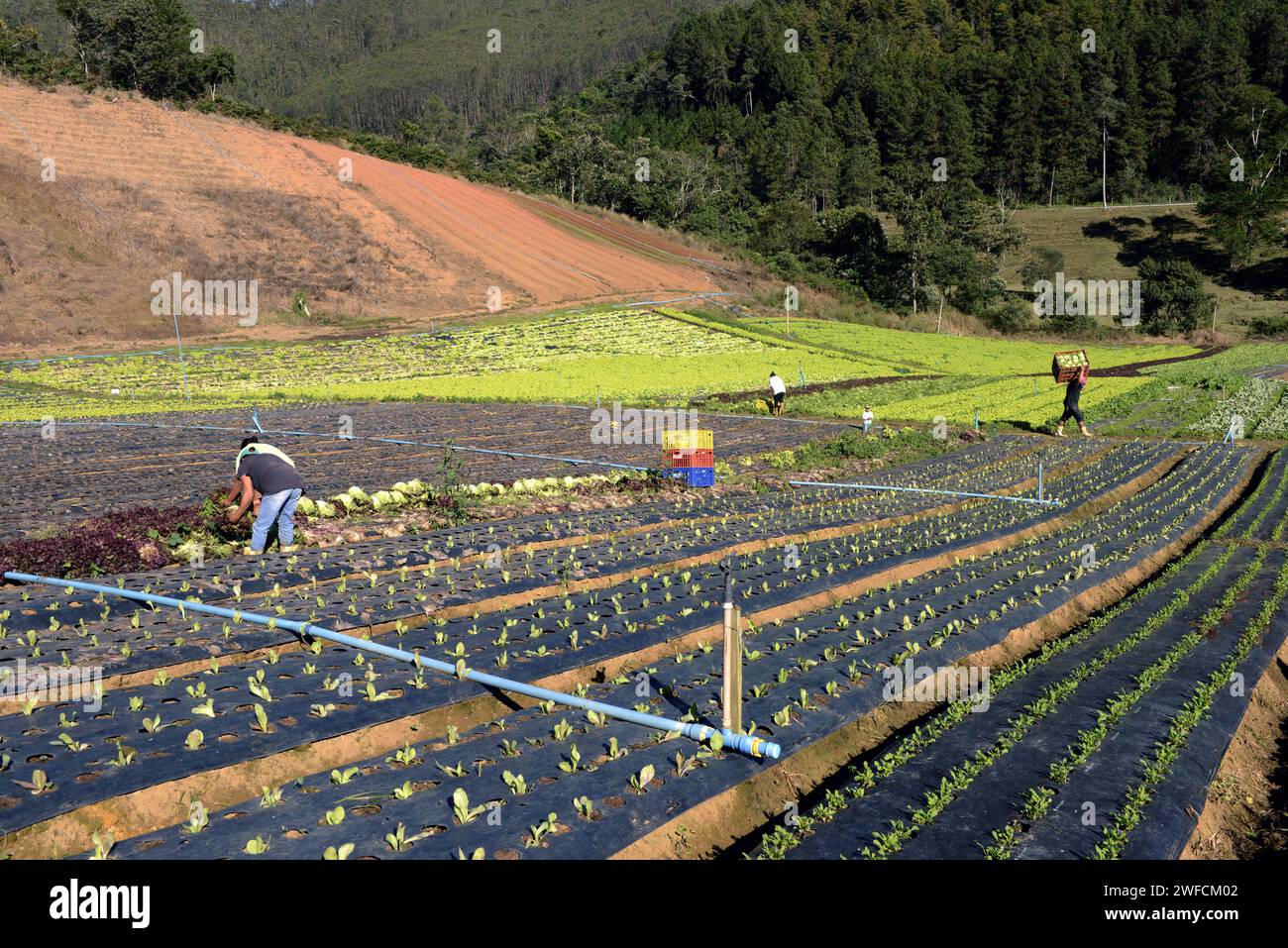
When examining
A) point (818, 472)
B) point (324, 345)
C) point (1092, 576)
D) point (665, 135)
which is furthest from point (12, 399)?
point (665, 135)

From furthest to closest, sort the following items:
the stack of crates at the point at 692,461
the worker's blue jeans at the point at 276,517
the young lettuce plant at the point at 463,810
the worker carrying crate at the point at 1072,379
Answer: the worker carrying crate at the point at 1072,379 < the stack of crates at the point at 692,461 < the worker's blue jeans at the point at 276,517 < the young lettuce plant at the point at 463,810

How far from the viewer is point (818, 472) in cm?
2223

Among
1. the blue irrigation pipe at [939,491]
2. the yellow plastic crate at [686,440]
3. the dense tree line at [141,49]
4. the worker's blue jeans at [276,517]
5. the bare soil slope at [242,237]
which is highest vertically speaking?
the dense tree line at [141,49]

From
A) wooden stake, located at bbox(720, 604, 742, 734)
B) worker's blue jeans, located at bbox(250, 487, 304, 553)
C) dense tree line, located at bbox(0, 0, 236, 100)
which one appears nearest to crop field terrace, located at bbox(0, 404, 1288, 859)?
wooden stake, located at bbox(720, 604, 742, 734)

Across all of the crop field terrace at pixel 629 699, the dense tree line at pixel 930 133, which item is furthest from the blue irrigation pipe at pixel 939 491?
the dense tree line at pixel 930 133

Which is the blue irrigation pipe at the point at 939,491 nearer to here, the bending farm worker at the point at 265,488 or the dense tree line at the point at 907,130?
the bending farm worker at the point at 265,488

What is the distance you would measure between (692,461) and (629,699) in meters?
12.6

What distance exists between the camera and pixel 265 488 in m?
11.5

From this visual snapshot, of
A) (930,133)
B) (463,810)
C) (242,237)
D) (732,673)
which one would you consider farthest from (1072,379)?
(930,133)

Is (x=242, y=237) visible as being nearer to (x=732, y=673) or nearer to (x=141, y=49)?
(x=141, y=49)

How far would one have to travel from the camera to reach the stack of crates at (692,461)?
752 inches

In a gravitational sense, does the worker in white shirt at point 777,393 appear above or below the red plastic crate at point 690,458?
above

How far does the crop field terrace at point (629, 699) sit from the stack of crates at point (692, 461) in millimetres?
4886
